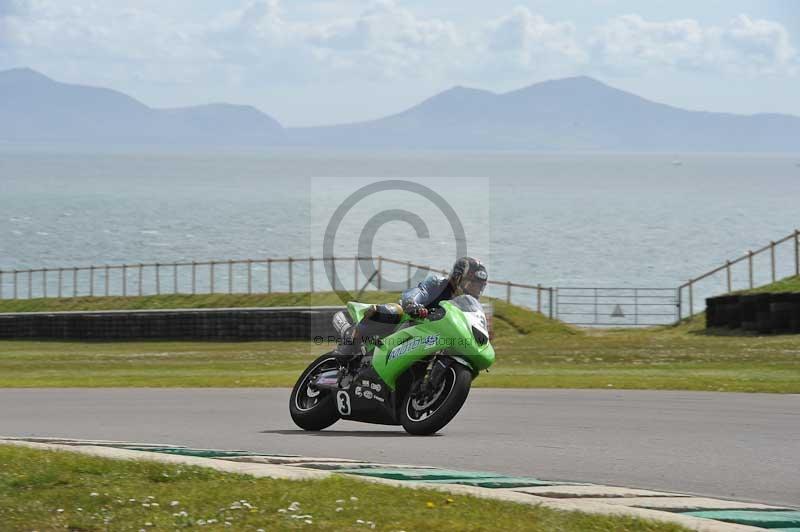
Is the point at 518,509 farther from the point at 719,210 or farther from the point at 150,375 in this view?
the point at 719,210

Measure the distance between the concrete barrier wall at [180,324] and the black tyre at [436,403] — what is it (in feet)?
80.3

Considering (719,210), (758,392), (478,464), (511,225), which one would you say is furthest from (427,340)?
(719,210)

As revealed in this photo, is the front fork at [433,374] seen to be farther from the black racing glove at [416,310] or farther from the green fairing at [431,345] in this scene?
the black racing glove at [416,310]

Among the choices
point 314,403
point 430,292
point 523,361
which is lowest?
point 523,361

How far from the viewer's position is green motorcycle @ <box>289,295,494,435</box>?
38.9ft

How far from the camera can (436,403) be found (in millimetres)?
12250

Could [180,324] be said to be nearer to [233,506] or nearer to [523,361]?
[523,361]

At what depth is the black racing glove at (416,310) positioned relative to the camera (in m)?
11.9

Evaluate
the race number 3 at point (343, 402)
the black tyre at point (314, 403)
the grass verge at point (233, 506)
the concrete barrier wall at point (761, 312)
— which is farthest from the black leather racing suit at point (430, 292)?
the concrete barrier wall at point (761, 312)

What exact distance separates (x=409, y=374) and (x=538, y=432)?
1.47m

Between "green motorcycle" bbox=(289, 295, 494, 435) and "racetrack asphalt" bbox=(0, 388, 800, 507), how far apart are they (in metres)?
0.24

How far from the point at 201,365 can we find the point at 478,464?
60.6 ft

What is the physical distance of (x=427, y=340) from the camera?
1190cm

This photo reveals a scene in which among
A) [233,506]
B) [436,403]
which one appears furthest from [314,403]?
[233,506]
